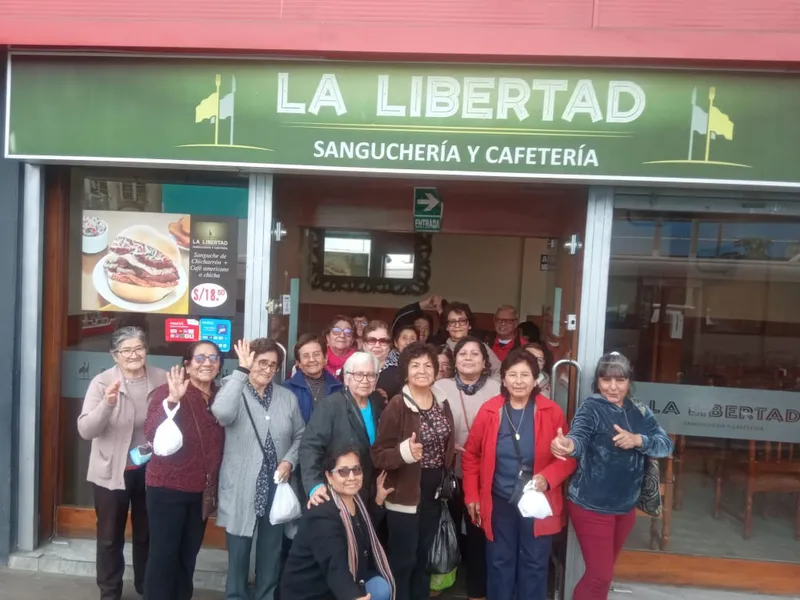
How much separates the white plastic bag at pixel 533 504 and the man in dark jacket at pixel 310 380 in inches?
46.3

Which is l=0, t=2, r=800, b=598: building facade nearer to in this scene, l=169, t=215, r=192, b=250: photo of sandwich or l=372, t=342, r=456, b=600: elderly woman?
l=169, t=215, r=192, b=250: photo of sandwich

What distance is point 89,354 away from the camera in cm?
422

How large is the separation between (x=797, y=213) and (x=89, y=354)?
15.2ft

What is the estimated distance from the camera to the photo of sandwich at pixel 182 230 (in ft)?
13.5

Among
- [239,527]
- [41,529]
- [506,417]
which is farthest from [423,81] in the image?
[41,529]

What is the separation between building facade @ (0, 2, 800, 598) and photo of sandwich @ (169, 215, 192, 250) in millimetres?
15

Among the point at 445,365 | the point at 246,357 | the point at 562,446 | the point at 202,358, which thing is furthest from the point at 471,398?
the point at 202,358

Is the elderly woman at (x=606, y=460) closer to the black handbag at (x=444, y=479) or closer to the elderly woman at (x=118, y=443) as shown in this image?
the black handbag at (x=444, y=479)

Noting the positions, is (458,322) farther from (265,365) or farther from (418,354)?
(265,365)

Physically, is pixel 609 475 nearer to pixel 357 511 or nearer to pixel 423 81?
pixel 357 511

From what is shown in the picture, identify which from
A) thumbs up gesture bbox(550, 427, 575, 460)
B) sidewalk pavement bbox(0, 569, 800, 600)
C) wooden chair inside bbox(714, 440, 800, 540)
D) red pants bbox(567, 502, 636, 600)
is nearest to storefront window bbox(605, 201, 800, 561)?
wooden chair inside bbox(714, 440, 800, 540)

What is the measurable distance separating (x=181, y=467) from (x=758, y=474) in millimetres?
3536

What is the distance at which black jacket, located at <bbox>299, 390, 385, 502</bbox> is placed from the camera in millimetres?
3004

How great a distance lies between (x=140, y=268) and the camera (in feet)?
13.6
